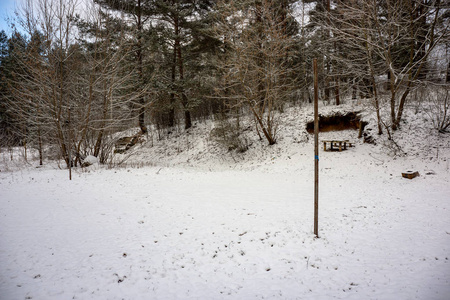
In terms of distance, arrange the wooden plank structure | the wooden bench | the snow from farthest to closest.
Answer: the wooden bench, the wooden plank structure, the snow

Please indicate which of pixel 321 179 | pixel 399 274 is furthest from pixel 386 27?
pixel 399 274

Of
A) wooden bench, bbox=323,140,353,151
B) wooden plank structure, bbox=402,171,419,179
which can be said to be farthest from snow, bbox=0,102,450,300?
wooden bench, bbox=323,140,353,151

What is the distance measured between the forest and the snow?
3.33 metres

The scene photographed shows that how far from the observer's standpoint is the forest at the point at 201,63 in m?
9.96

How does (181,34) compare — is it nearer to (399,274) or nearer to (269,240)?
(269,240)

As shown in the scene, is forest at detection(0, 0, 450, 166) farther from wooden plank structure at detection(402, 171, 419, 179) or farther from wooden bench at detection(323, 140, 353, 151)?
wooden plank structure at detection(402, 171, 419, 179)

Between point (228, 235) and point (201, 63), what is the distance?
699 inches

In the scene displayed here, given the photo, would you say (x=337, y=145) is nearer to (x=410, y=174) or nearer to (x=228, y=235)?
(x=410, y=174)

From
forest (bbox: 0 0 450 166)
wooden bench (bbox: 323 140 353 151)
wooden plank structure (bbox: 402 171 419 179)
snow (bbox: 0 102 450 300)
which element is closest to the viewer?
snow (bbox: 0 102 450 300)

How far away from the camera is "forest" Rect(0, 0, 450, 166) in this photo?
9.96m

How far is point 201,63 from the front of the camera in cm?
1941

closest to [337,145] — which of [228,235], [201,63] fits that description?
[228,235]

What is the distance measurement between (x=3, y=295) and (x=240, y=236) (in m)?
4.12

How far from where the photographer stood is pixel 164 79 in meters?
17.8
